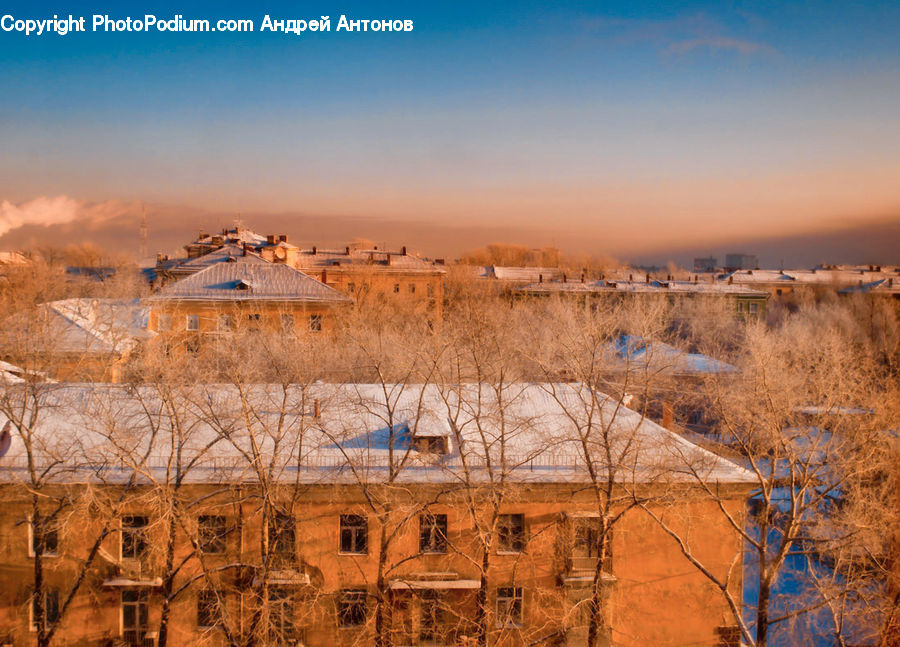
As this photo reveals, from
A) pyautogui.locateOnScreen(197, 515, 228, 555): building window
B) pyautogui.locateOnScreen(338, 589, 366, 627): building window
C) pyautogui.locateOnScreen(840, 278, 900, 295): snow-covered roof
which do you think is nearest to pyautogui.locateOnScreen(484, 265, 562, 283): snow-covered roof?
pyautogui.locateOnScreen(840, 278, 900, 295): snow-covered roof

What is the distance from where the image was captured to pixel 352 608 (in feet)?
42.6

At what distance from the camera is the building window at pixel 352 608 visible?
1286cm

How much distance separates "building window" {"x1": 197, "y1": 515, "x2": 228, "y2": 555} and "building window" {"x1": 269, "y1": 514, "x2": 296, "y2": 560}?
1.07 metres

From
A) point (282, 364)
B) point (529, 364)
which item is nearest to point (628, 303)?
point (529, 364)

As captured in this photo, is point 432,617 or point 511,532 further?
point 511,532

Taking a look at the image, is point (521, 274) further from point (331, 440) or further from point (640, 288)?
point (331, 440)

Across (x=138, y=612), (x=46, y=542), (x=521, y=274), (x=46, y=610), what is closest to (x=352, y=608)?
(x=138, y=612)

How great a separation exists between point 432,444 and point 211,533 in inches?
191

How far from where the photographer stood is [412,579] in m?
12.8

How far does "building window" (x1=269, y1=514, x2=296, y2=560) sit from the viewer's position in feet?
41.1

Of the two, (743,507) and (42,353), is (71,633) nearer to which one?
(42,353)

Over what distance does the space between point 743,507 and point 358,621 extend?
A: 27.3 feet

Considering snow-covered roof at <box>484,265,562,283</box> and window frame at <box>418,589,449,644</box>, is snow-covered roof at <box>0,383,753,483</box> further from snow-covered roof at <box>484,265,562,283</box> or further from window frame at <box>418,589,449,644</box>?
snow-covered roof at <box>484,265,562,283</box>

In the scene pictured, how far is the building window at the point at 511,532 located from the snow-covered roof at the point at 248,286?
2116 cm
